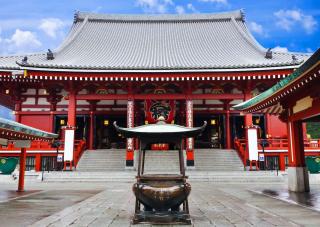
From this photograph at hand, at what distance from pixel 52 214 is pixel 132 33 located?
26.5m

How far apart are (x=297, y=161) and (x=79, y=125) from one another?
17.9 metres

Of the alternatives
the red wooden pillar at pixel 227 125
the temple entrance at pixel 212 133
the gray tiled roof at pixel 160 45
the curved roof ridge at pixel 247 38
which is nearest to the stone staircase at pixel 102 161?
the gray tiled roof at pixel 160 45

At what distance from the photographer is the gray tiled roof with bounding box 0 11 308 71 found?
23.6 m

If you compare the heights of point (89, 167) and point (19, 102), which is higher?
point (19, 102)

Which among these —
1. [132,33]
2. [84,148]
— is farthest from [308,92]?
[132,33]

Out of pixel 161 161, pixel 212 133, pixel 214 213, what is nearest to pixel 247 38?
pixel 212 133

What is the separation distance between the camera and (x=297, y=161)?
1386 cm

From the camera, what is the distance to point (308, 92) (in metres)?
11.2

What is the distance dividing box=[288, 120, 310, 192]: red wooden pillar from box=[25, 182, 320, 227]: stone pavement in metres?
3.01

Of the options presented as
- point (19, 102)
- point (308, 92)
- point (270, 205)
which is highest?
point (19, 102)

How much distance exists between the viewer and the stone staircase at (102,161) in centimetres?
2194

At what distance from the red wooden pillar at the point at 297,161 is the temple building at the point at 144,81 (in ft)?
25.9

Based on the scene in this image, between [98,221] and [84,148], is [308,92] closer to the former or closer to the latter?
[98,221]

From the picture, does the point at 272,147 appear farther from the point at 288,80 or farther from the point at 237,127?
the point at 288,80
